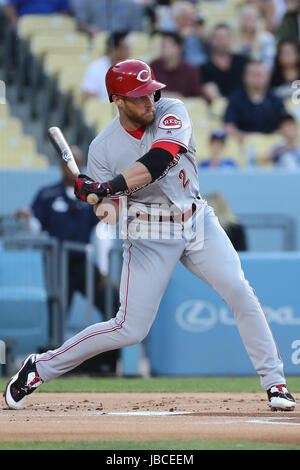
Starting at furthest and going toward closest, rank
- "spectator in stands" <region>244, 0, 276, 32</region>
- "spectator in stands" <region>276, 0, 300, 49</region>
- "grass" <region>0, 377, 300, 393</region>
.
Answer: "spectator in stands" <region>244, 0, 276, 32</region>
"spectator in stands" <region>276, 0, 300, 49</region>
"grass" <region>0, 377, 300, 393</region>

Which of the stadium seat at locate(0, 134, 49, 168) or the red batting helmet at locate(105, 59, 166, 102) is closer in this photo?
the red batting helmet at locate(105, 59, 166, 102)

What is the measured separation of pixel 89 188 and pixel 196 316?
3.35 metres

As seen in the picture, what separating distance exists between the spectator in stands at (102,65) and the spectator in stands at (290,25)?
8.07ft

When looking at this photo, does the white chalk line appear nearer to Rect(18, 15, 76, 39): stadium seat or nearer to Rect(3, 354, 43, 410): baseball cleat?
Rect(3, 354, 43, 410): baseball cleat

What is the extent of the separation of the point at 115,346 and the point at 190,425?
2.32 ft

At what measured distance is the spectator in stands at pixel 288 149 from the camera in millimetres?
10789

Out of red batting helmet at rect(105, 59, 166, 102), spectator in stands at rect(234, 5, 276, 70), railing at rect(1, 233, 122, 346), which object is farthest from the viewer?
spectator in stands at rect(234, 5, 276, 70)

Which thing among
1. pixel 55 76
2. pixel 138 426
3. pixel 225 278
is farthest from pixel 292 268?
pixel 55 76

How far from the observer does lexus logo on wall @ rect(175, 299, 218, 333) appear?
8.29 metres

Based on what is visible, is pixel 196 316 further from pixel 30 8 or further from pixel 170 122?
pixel 30 8

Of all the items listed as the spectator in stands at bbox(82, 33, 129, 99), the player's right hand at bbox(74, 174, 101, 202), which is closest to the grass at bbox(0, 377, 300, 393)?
the player's right hand at bbox(74, 174, 101, 202)

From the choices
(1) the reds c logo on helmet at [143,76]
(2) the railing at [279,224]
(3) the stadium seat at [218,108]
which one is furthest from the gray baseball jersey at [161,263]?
(3) the stadium seat at [218,108]

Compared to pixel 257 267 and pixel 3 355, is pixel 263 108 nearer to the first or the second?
pixel 257 267

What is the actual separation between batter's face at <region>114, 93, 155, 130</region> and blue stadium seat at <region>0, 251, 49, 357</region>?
11.3ft
